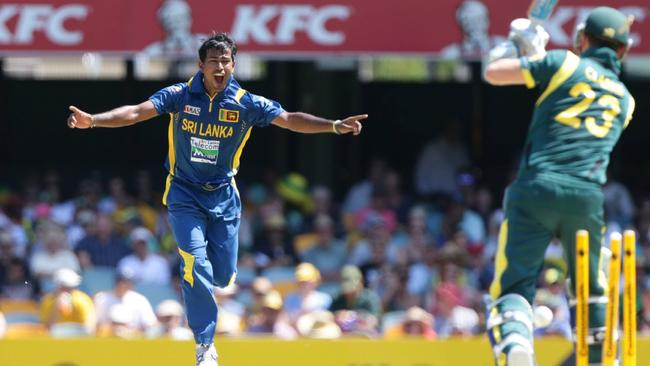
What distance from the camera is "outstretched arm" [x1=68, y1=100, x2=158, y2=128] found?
6.80 m

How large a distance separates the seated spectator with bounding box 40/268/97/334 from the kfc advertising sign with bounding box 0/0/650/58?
2431 mm

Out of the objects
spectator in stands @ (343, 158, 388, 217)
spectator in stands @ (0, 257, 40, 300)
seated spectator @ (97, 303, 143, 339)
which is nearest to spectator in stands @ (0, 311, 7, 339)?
seated spectator @ (97, 303, 143, 339)

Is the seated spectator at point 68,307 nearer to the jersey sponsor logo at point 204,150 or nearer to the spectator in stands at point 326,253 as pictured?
the spectator in stands at point 326,253

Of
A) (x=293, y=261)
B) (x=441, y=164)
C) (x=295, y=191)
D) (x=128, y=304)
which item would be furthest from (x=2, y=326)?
(x=441, y=164)

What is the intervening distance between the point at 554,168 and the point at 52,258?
23.3 ft

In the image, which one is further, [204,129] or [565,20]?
[565,20]

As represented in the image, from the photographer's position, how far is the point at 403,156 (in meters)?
16.0

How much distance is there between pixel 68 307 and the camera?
1146cm

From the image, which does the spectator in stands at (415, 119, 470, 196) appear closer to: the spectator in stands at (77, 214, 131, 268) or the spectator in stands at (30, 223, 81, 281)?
the spectator in stands at (77, 214, 131, 268)

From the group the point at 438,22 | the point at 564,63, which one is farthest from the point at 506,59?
the point at 438,22

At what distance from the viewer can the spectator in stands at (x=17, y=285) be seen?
1242 centimetres

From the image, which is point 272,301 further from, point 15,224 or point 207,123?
point 207,123

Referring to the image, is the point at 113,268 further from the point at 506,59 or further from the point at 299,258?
the point at 506,59

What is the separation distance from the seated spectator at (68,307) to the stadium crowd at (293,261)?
0.04ft
